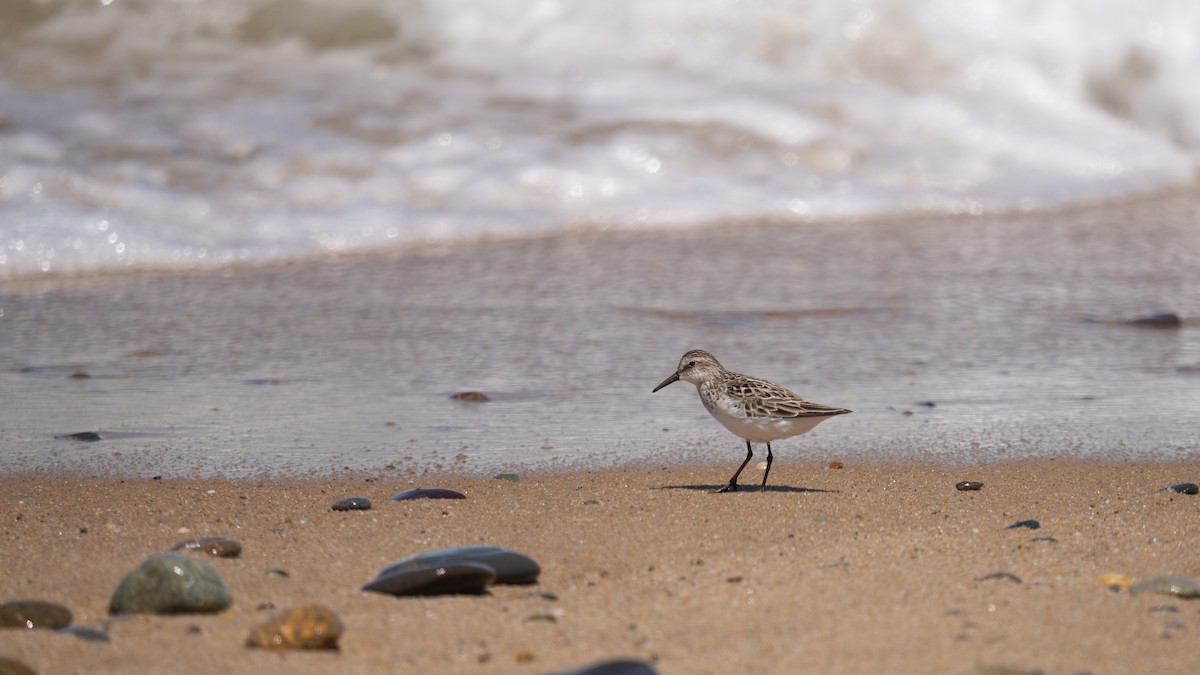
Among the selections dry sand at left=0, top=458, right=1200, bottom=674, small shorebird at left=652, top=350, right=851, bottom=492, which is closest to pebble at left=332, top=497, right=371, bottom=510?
dry sand at left=0, top=458, right=1200, bottom=674

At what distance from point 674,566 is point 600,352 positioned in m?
2.47

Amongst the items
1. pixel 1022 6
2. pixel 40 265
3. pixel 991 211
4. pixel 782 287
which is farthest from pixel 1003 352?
pixel 1022 6

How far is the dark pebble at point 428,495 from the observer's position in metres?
4.09

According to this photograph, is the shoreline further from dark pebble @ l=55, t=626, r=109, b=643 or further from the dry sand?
dark pebble @ l=55, t=626, r=109, b=643

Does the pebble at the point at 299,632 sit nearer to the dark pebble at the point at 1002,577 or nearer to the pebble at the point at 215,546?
the pebble at the point at 215,546

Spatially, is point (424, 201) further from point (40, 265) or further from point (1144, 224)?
point (1144, 224)

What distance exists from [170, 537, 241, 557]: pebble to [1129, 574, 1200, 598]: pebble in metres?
2.04

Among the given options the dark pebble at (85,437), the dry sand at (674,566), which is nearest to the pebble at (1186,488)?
the dry sand at (674,566)

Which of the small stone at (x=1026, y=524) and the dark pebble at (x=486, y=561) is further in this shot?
the small stone at (x=1026, y=524)

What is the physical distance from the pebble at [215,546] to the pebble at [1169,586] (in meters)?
2.04

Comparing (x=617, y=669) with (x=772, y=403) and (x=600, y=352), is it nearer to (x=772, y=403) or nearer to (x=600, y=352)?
(x=772, y=403)

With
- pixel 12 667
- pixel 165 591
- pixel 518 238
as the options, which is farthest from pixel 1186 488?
pixel 518 238

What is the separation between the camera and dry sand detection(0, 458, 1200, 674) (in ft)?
9.21

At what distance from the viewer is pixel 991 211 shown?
30.8 feet
